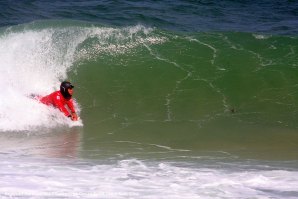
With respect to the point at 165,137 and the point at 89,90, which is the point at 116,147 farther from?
the point at 89,90

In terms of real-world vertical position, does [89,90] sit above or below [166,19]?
below

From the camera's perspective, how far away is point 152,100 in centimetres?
1177

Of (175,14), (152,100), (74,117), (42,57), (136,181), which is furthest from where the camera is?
(175,14)

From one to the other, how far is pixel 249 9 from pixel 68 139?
11.4 meters

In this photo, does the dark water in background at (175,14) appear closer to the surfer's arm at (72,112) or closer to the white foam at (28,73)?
the white foam at (28,73)

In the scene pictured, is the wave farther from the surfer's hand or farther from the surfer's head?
the surfer's head

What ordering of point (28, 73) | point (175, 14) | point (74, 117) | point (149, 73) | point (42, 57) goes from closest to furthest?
1. point (74, 117)
2. point (28, 73)
3. point (149, 73)
4. point (42, 57)
5. point (175, 14)

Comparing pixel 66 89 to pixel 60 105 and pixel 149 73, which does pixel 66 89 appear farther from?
pixel 149 73

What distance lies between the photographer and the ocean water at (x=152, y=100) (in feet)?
19.5

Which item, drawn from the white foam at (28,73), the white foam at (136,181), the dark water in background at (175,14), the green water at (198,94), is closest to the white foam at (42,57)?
the white foam at (28,73)

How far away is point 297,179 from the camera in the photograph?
5996 mm

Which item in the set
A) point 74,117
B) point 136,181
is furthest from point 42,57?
point 136,181

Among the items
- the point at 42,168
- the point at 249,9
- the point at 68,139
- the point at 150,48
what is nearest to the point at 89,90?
the point at 150,48

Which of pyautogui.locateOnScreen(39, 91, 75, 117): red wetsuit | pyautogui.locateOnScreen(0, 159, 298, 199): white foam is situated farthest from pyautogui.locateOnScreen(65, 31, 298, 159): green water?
pyautogui.locateOnScreen(0, 159, 298, 199): white foam
